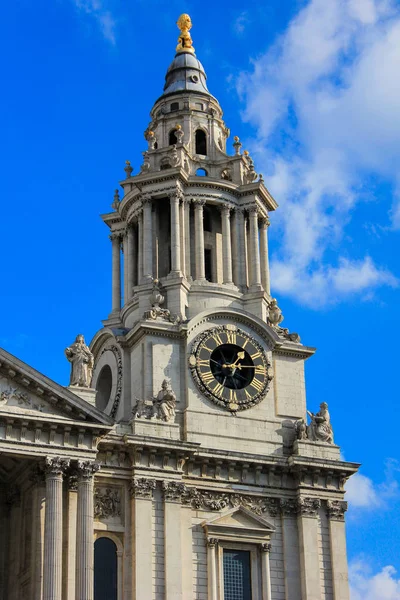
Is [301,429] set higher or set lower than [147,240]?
lower

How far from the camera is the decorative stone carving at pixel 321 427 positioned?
5819 centimetres


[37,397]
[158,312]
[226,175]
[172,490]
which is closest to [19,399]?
[37,397]

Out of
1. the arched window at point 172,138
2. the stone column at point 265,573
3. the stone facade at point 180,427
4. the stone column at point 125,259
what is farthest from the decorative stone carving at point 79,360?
the arched window at point 172,138

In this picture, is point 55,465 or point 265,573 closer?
point 55,465

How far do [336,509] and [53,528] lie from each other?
13.1 m

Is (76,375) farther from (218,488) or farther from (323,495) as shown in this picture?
(323,495)

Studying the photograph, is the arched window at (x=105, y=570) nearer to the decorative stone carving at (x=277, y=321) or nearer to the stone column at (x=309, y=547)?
the stone column at (x=309, y=547)

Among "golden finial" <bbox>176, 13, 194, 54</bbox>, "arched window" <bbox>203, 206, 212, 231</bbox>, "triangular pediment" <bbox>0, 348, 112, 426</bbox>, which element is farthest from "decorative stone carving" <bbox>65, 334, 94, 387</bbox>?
"golden finial" <bbox>176, 13, 194, 54</bbox>

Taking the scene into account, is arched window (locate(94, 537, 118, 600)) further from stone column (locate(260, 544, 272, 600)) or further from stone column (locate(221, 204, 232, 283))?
stone column (locate(221, 204, 232, 283))

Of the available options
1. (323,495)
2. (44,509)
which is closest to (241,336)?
(323,495)

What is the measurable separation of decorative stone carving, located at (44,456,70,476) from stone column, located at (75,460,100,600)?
1.94ft

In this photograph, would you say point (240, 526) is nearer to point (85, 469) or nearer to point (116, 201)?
point (85, 469)

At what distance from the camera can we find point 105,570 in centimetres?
5253

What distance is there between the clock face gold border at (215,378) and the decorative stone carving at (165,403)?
2.02 m
